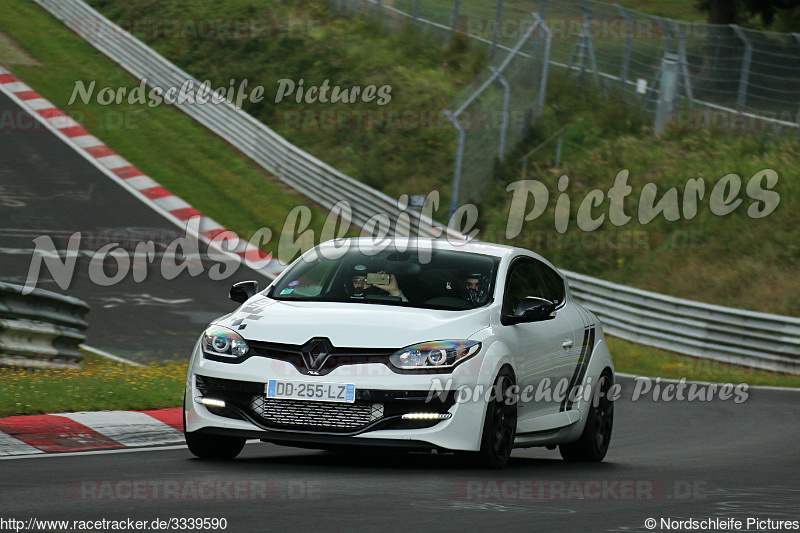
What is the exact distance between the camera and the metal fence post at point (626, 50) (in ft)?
97.3

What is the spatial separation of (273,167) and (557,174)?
6606 mm

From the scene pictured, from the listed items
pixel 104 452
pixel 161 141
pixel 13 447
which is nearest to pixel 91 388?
pixel 104 452

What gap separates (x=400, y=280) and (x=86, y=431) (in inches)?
95.6

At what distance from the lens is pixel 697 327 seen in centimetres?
2297

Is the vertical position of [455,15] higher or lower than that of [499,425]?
lower

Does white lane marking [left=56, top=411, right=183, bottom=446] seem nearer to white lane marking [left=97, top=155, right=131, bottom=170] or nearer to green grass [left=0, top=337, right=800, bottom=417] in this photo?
green grass [left=0, top=337, right=800, bottom=417]

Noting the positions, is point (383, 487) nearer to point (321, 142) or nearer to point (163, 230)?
point (163, 230)

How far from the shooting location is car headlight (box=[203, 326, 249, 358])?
327 inches

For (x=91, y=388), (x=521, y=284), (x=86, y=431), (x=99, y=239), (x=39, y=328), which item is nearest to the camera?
(x=86, y=431)

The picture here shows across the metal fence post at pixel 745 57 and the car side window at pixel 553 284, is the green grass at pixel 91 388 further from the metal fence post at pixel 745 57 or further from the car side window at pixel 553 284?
the metal fence post at pixel 745 57

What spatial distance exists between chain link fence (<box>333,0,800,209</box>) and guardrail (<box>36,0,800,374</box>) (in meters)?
2.85

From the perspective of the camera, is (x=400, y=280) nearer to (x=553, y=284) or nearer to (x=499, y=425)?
(x=499, y=425)

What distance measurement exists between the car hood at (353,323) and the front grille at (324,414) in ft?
1.18

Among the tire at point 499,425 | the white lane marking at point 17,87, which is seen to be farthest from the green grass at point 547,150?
the tire at point 499,425
